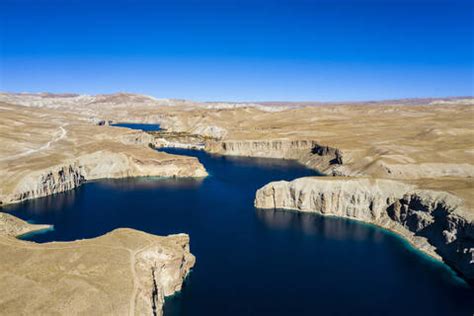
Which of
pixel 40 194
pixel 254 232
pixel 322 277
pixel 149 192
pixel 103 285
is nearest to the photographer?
pixel 103 285

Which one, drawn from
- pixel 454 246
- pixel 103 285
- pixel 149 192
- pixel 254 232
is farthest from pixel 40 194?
pixel 454 246

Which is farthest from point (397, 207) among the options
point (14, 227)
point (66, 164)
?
point (66, 164)

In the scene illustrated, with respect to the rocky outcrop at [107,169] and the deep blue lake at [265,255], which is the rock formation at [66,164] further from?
the deep blue lake at [265,255]

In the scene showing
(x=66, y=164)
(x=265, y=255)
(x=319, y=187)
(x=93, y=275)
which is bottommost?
(x=265, y=255)

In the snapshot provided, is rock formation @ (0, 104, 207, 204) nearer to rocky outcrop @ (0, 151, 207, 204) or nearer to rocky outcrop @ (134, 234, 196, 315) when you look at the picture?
rocky outcrop @ (0, 151, 207, 204)

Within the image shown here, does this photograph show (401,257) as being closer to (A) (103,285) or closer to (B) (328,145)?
(A) (103,285)

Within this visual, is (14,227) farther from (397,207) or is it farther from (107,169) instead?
(397,207)
